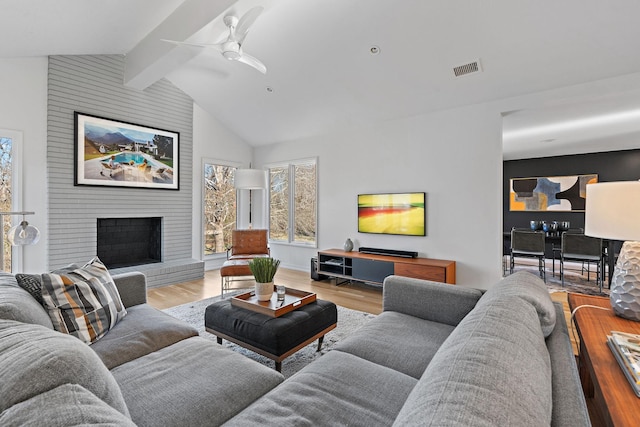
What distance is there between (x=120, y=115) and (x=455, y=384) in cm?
535

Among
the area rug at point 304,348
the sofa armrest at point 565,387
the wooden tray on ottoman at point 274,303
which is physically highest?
the sofa armrest at point 565,387

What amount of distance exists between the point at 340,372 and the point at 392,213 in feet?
11.3

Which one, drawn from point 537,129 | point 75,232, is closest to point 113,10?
point 75,232

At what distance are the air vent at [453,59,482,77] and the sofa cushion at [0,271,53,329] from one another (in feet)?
13.1

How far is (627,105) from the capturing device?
12.2 feet

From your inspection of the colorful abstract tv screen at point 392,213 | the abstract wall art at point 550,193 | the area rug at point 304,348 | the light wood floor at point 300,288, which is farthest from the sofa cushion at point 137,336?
the abstract wall art at point 550,193

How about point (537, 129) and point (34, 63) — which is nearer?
point (34, 63)

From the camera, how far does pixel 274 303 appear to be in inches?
94.4

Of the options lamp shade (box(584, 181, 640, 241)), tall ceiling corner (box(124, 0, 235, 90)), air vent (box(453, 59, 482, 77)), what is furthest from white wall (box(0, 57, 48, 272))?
lamp shade (box(584, 181, 640, 241))

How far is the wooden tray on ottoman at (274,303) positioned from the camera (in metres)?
2.23

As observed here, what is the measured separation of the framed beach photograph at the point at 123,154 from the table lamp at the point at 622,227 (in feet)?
17.2

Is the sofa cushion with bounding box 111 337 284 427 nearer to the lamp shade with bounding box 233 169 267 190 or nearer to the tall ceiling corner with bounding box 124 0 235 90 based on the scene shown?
the tall ceiling corner with bounding box 124 0 235 90

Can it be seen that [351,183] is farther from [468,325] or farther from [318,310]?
[468,325]

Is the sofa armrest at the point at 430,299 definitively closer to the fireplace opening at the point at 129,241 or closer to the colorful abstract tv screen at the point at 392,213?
the colorful abstract tv screen at the point at 392,213
